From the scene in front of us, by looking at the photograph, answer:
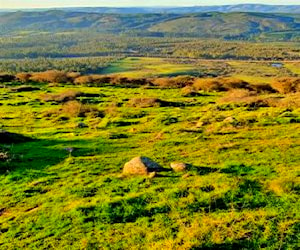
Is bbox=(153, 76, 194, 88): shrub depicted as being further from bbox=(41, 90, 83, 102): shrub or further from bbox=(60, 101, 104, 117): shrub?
bbox=(60, 101, 104, 117): shrub

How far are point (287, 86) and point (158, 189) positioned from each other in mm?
55769

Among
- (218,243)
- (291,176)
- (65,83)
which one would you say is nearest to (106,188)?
(218,243)

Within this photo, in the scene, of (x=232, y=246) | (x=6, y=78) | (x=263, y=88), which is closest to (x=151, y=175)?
(x=232, y=246)

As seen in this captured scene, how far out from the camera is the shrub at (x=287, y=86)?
71081 mm

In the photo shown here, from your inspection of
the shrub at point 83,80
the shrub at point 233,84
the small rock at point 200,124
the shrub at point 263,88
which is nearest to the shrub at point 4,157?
the small rock at point 200,124

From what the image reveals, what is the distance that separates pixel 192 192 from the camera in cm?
2027

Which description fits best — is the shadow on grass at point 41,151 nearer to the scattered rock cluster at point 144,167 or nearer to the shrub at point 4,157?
the shrub at point 4,157

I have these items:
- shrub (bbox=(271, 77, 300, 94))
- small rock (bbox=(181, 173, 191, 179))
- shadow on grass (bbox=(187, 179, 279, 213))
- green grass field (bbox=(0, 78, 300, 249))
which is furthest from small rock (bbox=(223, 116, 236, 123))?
shrub (bbox=(271, 77, 300, 94))

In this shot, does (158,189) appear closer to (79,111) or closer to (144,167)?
(144,167)

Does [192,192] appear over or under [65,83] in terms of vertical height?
over

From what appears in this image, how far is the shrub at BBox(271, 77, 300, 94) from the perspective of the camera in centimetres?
7108

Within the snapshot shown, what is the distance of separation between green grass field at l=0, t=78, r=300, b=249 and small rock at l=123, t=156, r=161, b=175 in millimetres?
579

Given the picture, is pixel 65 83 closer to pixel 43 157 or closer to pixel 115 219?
pixel 43 157

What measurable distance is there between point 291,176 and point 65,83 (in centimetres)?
7175
